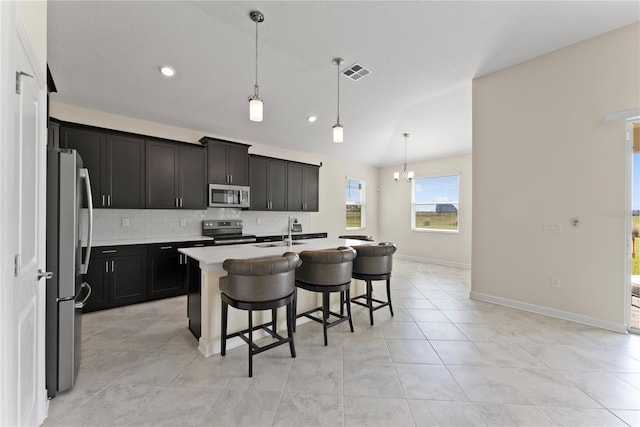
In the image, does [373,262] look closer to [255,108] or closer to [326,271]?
[326,271]

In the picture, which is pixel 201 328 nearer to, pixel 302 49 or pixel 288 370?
pixel 288 370

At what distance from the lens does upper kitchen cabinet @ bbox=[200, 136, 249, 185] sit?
454cm

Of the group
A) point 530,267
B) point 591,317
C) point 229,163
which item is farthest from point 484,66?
point 229,163

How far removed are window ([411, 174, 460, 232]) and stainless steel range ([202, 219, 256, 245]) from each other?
460 cm

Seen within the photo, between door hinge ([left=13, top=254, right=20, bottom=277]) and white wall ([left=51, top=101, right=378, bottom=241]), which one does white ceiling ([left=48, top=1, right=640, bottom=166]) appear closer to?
white wall ([left=51, top=101, right=378, bottom=241])

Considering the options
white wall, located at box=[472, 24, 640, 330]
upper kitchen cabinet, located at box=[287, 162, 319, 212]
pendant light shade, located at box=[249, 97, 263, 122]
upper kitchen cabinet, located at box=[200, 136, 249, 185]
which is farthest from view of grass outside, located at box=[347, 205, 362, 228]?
pendant light shade, located at box=[249, 97, 263, 122]

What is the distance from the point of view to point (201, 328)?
2.51 metres

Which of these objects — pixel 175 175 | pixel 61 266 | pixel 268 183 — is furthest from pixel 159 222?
pixel 61 266

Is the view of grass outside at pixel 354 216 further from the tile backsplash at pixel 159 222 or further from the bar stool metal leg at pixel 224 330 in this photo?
the bar stool metal leg at pixel 224 330

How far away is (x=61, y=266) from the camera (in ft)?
5.98

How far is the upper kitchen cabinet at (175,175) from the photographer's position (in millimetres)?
3994

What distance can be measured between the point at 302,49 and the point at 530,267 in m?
4.08

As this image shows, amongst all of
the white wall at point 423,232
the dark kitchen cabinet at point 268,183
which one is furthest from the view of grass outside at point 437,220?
the dark kitchen cabinet at point 268,183

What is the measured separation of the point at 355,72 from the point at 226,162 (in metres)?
2.58
